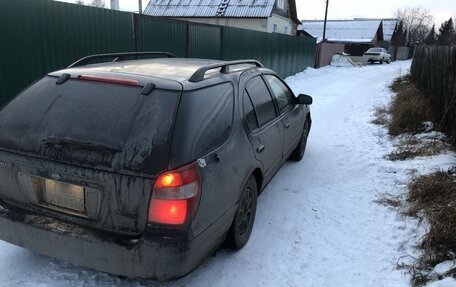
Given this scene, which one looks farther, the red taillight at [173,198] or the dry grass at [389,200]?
the dry grass at [389,200]

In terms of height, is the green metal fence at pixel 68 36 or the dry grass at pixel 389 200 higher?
the green metal fence at pixel 68 36

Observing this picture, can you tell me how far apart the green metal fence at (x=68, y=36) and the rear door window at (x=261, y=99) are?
3.90 metres

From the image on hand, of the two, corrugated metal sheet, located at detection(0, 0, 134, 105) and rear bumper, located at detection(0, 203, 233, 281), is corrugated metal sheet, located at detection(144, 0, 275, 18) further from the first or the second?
rear bumper, located at detection(0, 203, 233, 281)

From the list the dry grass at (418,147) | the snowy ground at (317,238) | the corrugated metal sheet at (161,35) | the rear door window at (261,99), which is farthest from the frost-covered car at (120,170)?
the corrugated metal sheet at (161,35)

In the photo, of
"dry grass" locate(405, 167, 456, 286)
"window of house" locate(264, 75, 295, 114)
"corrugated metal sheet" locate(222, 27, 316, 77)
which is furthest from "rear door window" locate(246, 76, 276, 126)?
"corrugated metal sheet" locate(222, 27, 316, 77)

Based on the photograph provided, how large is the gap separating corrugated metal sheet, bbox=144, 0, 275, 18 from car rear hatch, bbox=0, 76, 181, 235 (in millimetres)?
26941

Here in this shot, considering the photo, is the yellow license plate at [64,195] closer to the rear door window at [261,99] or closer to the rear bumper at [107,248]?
the rear bumper at [107,248]

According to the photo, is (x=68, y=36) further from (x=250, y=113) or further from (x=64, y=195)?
(x=64, y=195)

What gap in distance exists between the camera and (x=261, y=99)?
4.14m

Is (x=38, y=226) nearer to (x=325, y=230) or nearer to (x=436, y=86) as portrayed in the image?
(x=325, y=230)

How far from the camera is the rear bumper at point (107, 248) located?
247cm

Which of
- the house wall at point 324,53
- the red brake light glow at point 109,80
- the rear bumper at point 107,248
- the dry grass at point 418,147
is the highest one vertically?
the red brake light glow at point 109,80

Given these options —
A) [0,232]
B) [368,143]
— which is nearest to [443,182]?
[368,143]

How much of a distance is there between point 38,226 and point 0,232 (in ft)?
1.37
